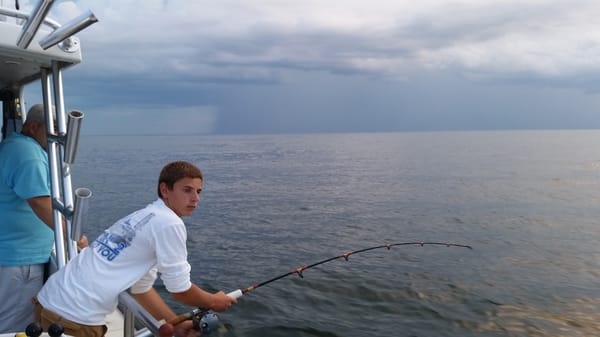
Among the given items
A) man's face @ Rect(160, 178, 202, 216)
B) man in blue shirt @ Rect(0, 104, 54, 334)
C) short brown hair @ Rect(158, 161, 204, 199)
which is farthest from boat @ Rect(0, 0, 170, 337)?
short brown hair @ Rect(158, 161, 204, 199)

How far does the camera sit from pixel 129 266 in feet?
8.23

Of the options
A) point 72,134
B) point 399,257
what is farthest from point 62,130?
point 399,257

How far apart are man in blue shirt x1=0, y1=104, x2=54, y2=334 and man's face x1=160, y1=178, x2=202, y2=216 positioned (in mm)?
1283

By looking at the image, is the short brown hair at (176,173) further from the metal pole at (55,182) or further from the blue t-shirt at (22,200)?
the metal pole at (55,182)

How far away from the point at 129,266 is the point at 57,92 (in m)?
1.92

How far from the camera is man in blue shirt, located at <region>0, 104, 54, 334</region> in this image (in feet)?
11.2

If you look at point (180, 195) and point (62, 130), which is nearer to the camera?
point (180, 195)

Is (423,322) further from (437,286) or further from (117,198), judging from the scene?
(117,198)

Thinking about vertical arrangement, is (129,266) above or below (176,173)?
below

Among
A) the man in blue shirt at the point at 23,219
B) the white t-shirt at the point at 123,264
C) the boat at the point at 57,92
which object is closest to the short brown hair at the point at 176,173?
the white t-shirt at the point at 123,264

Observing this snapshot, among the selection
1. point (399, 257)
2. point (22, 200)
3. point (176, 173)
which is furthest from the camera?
point (399, 257)

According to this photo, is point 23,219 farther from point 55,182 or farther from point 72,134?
point 72,134

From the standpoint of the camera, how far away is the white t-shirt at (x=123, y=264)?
245 centimetres

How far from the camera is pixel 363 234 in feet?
60.0
